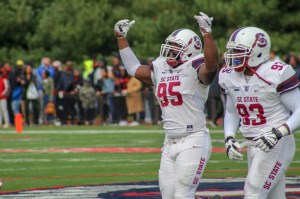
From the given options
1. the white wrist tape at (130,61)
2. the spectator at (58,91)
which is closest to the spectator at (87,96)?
the spectator at (58,91)

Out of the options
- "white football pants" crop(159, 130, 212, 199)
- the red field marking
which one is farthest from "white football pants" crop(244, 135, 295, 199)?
the red field marking

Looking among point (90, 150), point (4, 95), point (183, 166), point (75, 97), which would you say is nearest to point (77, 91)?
point (75, 97)

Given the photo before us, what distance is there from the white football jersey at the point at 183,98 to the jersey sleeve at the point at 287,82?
872 mm

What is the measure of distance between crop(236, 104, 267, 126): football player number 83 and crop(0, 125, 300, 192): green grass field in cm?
470

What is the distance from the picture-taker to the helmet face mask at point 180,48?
9234mm

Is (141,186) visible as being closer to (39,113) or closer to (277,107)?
(277,107)

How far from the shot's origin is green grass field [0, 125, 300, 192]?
548 inches

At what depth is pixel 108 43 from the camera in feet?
127

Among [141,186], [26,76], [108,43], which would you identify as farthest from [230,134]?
[108,43]

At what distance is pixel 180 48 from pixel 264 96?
3.32ft

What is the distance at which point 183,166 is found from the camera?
29.3 feet

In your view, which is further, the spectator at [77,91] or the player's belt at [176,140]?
the spectator at [77,91]

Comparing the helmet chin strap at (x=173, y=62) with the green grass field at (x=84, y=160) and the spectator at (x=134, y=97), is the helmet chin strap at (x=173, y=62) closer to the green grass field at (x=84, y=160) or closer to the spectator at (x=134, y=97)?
the green grass field at (x=84, y=160)

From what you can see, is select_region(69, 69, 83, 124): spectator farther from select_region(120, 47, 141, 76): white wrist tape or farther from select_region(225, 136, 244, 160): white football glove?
select_region(225, 136, 244, 160): white football glove
